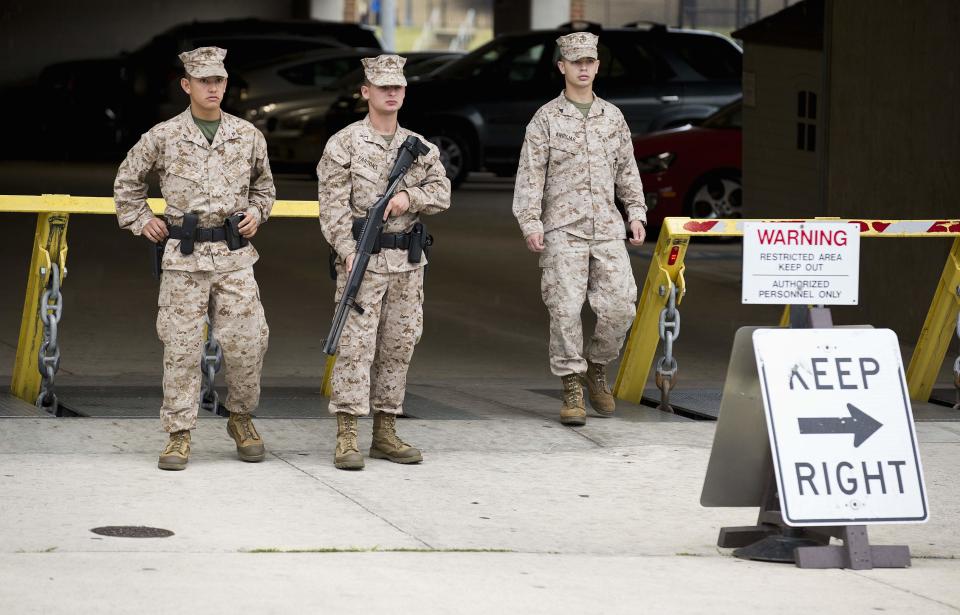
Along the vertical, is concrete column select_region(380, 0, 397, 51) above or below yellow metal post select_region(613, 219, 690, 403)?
above

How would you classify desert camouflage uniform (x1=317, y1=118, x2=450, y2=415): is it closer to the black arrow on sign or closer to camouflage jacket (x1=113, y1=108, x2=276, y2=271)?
camouflage jacket (x1=113, y1=108, x2=276, y2=271)

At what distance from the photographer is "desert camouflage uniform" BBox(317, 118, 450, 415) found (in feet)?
24.6

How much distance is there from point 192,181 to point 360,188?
2.25ft

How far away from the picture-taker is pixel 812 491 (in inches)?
247

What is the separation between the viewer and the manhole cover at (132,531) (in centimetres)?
629

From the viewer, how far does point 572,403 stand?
8.66 metres

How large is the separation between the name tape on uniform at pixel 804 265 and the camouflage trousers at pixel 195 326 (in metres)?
2.03

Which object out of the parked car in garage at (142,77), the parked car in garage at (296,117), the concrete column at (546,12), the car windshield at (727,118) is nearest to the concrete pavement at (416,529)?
the car windshield at (727,118)

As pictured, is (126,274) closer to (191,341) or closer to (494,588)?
(191,341)

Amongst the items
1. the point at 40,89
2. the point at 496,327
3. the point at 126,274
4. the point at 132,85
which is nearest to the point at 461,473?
the point at 496,327

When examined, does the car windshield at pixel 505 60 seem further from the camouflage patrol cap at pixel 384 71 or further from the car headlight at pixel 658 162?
the camouflage patrol cap at pixel 384 71

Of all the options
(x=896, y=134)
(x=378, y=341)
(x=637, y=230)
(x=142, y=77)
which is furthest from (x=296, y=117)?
(x=378, y=341)

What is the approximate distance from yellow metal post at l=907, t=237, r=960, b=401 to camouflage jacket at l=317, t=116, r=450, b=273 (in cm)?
309

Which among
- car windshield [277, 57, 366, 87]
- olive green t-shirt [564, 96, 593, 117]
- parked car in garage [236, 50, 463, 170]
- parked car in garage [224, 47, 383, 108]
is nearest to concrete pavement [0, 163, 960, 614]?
olive green t-shirt [564, 96, 593, 117]
